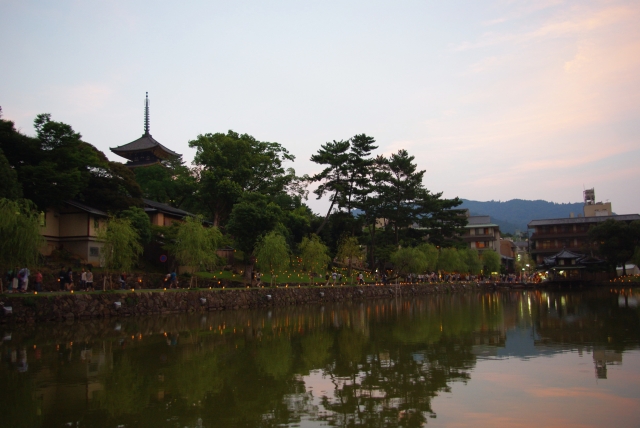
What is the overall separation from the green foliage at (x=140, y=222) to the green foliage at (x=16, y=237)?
11354 mm

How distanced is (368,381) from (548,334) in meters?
9.57

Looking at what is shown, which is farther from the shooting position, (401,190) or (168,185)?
(401,190)

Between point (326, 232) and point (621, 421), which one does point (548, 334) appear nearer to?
point (621, 421)

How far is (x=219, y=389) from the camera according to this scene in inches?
405

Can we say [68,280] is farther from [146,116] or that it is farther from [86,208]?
[146,116]

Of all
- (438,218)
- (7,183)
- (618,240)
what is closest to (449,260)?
(438,218)

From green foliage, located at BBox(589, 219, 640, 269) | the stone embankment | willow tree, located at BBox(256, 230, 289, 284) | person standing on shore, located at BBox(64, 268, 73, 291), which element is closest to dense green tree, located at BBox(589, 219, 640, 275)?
green foliage, located at BBox(589, 219, 640, 269)

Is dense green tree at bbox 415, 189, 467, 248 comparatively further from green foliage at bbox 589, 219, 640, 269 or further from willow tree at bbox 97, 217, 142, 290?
willow tree at bbox 97, 217, 142, 290

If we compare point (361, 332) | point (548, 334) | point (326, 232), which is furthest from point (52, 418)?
point (326, 232)

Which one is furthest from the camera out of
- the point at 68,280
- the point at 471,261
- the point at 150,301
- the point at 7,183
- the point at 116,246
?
the point at 471,261

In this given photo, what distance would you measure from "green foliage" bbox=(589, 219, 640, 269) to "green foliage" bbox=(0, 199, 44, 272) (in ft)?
213

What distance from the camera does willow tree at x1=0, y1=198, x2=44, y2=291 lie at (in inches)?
861

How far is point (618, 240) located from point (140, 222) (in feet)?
188

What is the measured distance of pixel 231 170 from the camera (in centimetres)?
5184
